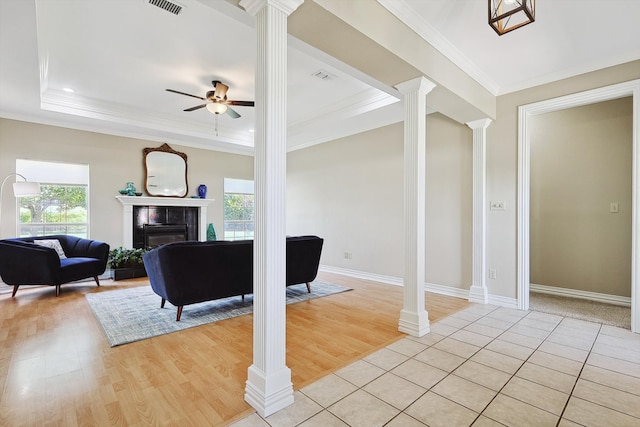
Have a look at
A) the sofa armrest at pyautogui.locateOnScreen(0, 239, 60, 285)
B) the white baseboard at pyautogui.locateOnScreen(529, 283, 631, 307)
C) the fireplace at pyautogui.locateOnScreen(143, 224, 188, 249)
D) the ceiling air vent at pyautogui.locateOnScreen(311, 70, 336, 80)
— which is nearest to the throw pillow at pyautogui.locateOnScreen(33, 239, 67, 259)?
the sofa armrest at pyautogui.locateOnScreen(0, 239, 60, 285)

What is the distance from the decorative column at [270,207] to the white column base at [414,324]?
1.56 metres

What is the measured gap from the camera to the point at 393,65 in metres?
2.81

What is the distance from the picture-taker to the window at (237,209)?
7.45 metres

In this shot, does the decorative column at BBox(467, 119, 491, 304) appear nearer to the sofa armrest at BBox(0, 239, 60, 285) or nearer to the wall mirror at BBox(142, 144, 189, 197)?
the wall mirror at BBox(142, 144, 189, 197)

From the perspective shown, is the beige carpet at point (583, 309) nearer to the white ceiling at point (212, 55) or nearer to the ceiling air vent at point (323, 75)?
the white ceiling at point (212, 55)

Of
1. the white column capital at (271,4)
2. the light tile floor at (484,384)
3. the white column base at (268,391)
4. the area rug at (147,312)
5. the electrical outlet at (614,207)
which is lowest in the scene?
the light tile floor at (484,384)

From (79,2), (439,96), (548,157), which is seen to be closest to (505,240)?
(548,157)

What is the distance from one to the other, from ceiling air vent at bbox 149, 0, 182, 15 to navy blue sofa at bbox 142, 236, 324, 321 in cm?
220

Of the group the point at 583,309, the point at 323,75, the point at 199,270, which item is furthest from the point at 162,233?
the point at 583,309

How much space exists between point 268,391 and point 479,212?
3628 mm

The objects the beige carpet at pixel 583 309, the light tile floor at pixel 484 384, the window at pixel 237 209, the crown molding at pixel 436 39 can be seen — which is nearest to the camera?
the light tile floor at pixel 484 384

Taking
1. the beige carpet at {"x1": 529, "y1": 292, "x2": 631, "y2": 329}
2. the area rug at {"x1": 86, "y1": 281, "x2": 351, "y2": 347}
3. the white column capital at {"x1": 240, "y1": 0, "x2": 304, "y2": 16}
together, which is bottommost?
the beige carpet at {"x1": 529, "y1": 292, "x2": 631, "y2": 329}

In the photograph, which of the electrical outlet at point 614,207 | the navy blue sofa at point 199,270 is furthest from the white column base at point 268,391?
the electrical outlet at point 614,207

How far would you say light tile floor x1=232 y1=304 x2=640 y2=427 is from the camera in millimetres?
1777
